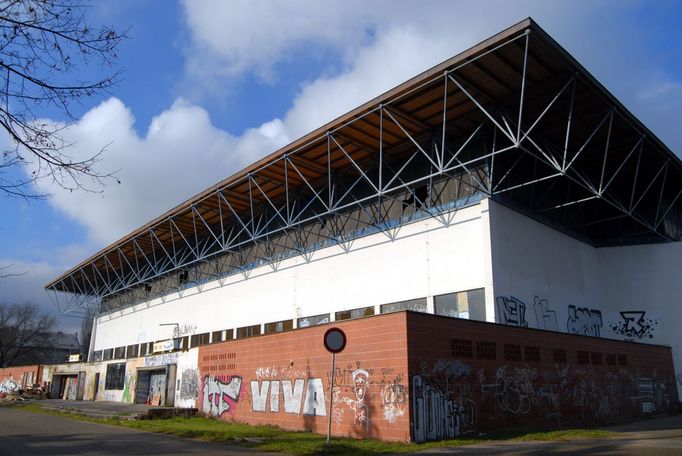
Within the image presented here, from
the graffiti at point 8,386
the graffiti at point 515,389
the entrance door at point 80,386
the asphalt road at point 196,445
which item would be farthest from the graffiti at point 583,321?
the graffiti at point 8,386

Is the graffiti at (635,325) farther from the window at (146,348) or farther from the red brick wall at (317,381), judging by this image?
the window at (146,348)

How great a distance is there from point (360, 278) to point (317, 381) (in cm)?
928

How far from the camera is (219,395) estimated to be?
2328 centimetres

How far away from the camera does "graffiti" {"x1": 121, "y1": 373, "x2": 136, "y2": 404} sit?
119 ft

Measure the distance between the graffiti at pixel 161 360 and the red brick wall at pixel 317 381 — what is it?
6.84 meters

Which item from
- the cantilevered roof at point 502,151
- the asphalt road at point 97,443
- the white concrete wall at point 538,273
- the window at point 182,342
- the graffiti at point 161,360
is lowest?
the asphalt road at point 97,443

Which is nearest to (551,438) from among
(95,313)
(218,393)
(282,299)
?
(218,393)

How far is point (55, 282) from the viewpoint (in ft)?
181

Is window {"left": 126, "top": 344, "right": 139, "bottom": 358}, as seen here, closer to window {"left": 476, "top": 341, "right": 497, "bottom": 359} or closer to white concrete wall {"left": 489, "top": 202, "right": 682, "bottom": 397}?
white concrete wall {"left": 489, "top": 202, "right": 682, "bottom": 397}

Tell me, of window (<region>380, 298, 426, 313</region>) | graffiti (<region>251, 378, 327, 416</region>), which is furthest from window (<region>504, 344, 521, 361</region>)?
graffiti (<region>251, 378, 327, 416</region>)

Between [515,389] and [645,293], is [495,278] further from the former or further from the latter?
[645,293]

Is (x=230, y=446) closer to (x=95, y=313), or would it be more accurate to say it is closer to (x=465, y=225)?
(x=465, y=225)

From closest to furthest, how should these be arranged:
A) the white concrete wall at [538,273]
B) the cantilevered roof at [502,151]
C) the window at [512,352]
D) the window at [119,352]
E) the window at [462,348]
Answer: the window at [462,348] → the window at [512,352] → the cantilevered roof at [502,151] → the white concrete wall at [538,273] → the window at [119,352]

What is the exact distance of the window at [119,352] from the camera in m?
47.3
